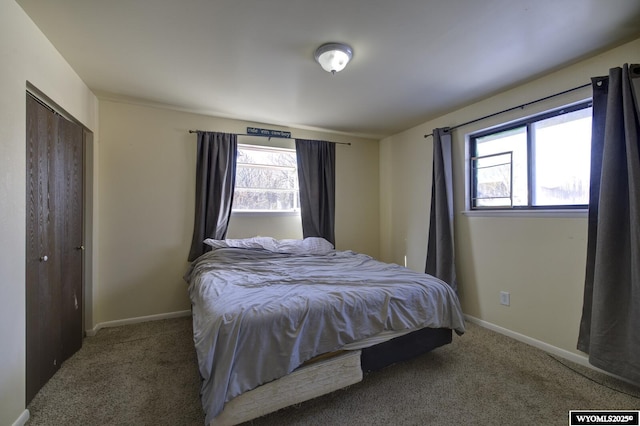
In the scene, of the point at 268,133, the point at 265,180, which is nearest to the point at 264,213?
the point at 265,180

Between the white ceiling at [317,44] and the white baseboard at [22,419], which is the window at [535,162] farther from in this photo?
the white baseboard at [22,419]

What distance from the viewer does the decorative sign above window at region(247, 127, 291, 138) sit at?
3.48m

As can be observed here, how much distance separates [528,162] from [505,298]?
1346 mm

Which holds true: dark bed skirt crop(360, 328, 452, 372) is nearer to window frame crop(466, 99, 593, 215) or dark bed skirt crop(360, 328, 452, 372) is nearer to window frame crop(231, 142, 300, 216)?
window frame crop(466, 99, 593, 215)

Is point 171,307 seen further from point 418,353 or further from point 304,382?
point 418,353

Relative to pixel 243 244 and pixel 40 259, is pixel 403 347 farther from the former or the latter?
pixel 40 259

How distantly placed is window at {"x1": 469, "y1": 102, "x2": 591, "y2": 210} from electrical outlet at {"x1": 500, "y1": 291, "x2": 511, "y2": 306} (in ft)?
2.85

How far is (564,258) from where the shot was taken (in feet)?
7.34

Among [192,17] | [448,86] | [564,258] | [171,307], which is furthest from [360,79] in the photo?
[171,307]

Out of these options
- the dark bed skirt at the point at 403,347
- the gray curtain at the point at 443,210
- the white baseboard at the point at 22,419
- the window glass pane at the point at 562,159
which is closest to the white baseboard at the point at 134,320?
the white baseboard at the point at 22,419

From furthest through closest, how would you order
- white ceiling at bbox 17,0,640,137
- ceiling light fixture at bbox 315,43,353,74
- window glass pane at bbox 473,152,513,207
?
1. window glass pane at bbox 473,152,513,207
2. ceiling light fixture at bbox 315,43,353,74
3. white ceiling at bbox 17,0,640,137

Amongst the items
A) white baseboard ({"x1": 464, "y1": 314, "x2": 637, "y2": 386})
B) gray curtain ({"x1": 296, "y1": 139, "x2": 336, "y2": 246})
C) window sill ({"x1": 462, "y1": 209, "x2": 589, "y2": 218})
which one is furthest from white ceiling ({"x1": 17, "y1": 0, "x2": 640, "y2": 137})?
white baseboard ({"x1": 464, "y1": 314, "x2": 637, "y2": 386})

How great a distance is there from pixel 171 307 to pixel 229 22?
2935 mm

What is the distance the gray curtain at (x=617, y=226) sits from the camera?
1763 millimetres
